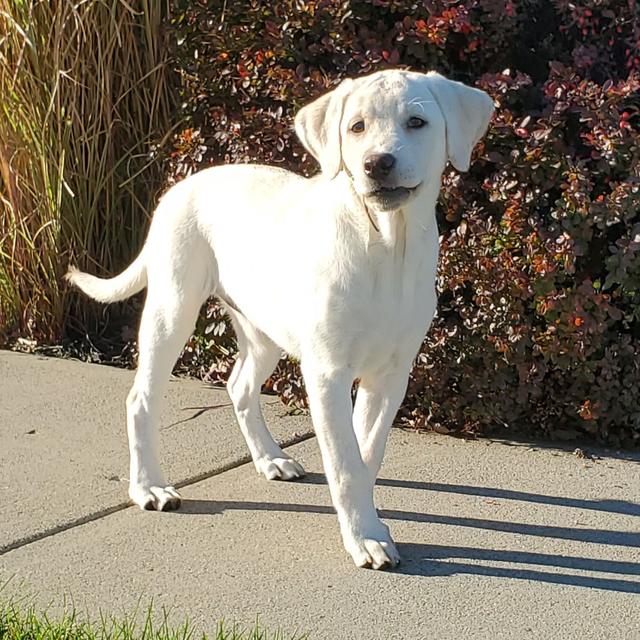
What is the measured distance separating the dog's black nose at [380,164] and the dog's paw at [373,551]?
3.92ft

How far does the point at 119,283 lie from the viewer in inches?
202

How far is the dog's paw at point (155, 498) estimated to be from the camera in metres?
4.46

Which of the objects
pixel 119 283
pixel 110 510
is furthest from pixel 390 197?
pixel 119 283

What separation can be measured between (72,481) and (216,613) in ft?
4.59

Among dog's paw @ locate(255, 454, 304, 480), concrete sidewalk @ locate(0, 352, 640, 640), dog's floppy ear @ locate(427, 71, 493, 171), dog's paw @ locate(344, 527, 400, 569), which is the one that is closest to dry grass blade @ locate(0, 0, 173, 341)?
concrete sidewalk @ locate(0, 352, 640, 640)

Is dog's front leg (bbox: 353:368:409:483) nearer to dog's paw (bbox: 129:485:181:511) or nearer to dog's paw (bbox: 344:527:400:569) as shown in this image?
dog's paw (bbox: 344:527:400:569)

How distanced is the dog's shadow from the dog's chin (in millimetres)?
1194

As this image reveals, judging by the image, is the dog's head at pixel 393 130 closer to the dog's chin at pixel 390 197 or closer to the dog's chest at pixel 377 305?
the dog's chin at pixel 390 197

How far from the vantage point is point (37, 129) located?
6.50 meters

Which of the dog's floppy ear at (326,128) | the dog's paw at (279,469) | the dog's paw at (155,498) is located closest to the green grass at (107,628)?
the dog's paw at (155,498)

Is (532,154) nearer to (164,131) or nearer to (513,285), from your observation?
(513,285)

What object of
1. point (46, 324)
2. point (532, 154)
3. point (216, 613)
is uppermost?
point (532, 154)

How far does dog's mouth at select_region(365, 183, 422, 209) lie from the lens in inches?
145

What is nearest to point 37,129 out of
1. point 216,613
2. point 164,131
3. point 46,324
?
point 164,131
